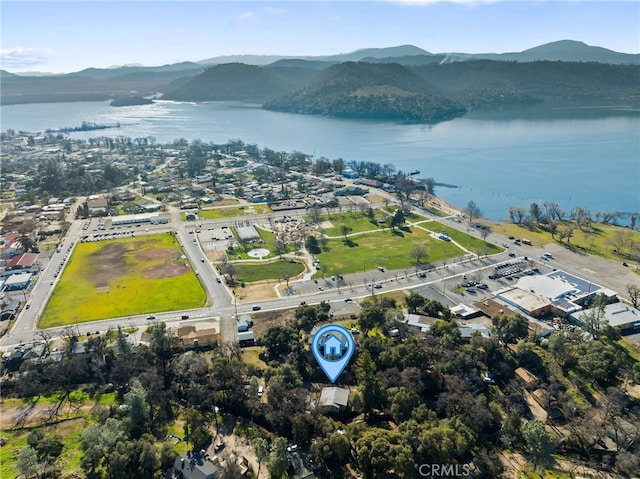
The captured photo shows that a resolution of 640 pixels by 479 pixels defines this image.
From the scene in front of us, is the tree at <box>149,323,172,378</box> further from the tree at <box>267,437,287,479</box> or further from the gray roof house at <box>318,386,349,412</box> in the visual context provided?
the tree at <box>267,437,287,479</box>

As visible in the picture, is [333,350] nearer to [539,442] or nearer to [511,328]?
[539,442]

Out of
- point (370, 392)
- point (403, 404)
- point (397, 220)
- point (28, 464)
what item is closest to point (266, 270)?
point (397, 220)

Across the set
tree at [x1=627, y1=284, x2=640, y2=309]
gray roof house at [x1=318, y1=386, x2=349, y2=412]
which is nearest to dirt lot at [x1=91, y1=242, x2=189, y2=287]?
gray roof house at [x1=318, y1=386, x2=349, y2=412]

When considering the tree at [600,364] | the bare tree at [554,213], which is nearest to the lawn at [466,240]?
the bare tree at [554,213]

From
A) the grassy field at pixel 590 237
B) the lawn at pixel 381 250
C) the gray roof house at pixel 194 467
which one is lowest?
the gray roof house at pixel 194 467

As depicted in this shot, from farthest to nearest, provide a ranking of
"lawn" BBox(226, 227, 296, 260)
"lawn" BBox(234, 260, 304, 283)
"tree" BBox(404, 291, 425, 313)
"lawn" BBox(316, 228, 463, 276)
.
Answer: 1. "lawn" BBox(226, 227, 296, 260)
2. "lawn" BBox(316, 228, 463, 276)
3. "lawn" BBox(234, 260, 304, 283)
4. "tree" BBox(404, 291, 425, 313)

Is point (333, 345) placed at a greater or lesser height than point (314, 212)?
greater

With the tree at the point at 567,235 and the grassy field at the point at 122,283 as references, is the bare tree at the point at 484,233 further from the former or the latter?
the grassy field at the point at 122,283
